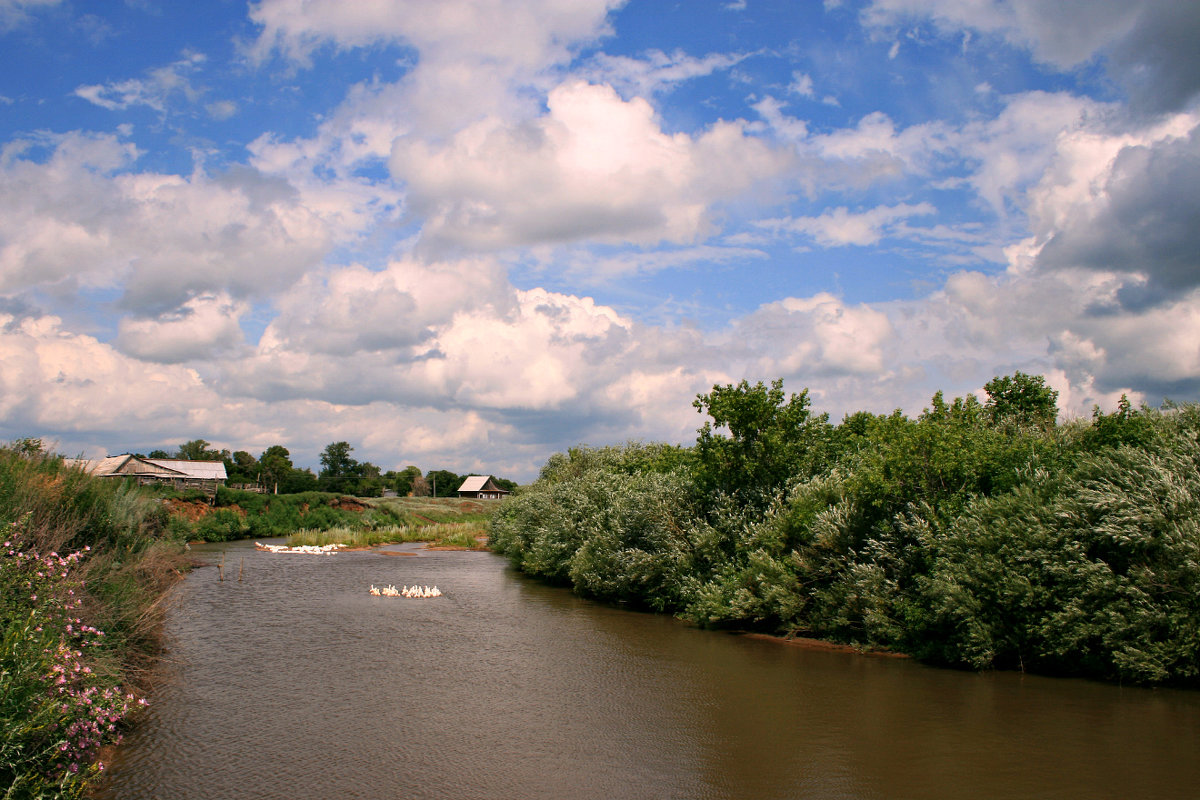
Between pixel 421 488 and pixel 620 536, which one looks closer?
pixel 620 536

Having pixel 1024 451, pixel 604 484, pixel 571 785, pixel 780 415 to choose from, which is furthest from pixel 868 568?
pixel 604 484

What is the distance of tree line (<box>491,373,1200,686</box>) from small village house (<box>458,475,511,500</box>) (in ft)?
295

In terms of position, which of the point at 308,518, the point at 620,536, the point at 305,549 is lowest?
the point at 305,549

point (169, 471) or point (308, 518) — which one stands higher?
point (169, 471)

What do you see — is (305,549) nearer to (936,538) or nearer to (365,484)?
(936,538)

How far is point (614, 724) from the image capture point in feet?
45.8

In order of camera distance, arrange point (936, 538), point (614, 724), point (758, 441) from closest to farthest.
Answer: point (614, 724) < point (936, 538) < point (758, 441)

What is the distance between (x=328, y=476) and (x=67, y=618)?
12879cm

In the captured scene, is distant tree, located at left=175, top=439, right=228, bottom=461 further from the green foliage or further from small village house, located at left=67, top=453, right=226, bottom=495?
the green foliage

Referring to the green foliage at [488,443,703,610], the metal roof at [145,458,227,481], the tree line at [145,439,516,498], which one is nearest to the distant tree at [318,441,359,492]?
the tree line at [145,439,516,498]

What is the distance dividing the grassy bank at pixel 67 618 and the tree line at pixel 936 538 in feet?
48.2

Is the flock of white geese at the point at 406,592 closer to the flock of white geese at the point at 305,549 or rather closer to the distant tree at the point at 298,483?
the flock of white geese at the point at 305,549

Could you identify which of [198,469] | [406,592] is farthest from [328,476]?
[406,592]

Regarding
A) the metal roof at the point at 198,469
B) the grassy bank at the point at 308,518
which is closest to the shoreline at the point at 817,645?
the grassy bank at the point at 308,518
